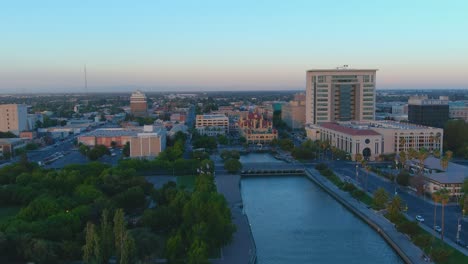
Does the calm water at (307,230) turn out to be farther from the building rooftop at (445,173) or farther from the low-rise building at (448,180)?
the building rooftop at (445,173)

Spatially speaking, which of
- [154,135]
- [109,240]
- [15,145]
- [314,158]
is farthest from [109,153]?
[109,240]

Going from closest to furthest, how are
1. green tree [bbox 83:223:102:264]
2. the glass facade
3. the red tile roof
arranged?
green tree [bbox 83:223:102:264] < the red tile roof < the glass facade

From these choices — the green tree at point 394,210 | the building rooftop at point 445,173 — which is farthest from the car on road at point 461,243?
the building rooftop at point 445,173

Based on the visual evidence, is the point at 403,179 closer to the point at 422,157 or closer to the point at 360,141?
the point at 422,157

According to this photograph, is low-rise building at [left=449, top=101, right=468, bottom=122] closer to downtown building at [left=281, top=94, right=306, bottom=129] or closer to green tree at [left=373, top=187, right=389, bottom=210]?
downtown building at [left=281, top=94, right=306, bottom=129]

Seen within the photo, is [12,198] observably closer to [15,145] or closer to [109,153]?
[109,153]

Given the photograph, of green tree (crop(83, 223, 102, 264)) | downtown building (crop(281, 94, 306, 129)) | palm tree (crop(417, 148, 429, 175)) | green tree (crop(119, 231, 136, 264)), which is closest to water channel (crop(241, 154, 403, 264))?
green tree (crop(119, 231, 136, 264))

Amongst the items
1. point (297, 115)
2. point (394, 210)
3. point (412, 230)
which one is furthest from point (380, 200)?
point (297, 115)

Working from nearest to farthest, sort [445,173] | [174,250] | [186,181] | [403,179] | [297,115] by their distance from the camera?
[174,250] < [445,173] < [403,179] < [186,181] < [297,115]
